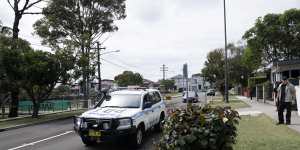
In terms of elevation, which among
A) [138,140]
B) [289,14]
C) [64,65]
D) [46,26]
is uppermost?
[289,14]

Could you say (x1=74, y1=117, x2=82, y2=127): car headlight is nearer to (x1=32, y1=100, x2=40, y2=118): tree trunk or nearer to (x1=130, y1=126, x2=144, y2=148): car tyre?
(x1=130, y1=126, x2=144, y2=148): car tyre

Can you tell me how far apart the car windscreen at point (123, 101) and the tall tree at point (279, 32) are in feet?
126

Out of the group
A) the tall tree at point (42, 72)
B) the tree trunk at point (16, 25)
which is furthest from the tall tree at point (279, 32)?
the tree trunk at point (16, 25)

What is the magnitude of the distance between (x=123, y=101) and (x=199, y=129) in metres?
6.74

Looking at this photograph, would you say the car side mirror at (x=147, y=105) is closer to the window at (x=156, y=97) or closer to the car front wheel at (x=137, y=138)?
the car front wheel at (x=137, y=138)

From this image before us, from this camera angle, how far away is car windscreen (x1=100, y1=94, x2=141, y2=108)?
1217 centimetres

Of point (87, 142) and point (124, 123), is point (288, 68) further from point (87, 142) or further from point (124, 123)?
point (124, 123)

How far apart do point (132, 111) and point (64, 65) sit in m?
17.2

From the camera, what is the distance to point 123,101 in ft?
40.6

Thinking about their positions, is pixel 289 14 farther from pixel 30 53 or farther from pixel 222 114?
pixel 222 114

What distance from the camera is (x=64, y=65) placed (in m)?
27.5

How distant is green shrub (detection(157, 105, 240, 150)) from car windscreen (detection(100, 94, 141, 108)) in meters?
5.91

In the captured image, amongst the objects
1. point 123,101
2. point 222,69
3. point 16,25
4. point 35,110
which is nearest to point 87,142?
point 123,101

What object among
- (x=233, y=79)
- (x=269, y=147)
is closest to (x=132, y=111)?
(x=269, y=147)
